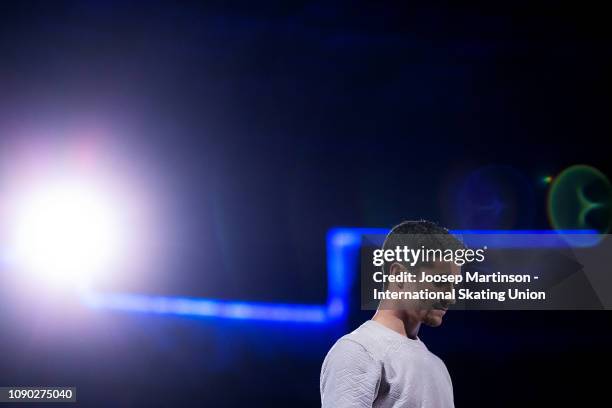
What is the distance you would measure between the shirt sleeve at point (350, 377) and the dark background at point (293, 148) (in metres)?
2.07

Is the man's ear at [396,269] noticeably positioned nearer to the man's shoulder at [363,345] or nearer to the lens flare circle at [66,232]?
the man's shoulder at [363,345]

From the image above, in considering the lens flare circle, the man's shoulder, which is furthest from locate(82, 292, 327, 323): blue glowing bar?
the man's shoulder

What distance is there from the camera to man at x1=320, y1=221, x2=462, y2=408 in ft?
4.16

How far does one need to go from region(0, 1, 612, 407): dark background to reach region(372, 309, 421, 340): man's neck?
193 centimetres

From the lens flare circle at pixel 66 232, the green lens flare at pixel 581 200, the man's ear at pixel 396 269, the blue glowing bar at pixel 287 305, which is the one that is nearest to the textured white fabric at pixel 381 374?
the man's ear at pixel 396 269

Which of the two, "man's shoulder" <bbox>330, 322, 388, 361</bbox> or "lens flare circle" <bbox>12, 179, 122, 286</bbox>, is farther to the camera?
"lens flare circle" <bbox>12, 179, 122, 286</bbox>

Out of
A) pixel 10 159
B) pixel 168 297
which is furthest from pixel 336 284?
pixel 10 159

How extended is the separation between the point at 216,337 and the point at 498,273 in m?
1.47

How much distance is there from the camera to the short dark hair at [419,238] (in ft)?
4.85

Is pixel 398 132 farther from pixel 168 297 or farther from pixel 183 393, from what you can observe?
pixel 183 393

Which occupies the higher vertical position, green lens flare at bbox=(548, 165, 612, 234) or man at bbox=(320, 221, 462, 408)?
green lens flare at bbox=(548, 165, 612, 234)

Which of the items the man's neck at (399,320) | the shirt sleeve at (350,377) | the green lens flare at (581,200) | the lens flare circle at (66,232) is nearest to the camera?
the shirt sleeve at (350,377)

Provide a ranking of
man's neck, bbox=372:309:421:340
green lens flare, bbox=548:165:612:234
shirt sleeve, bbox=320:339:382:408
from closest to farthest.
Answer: shirt sleeve, bbox=320:339:382:408
man's neck, bbox=372:309:421:340
green lens flare, bbox=548:165:612:234

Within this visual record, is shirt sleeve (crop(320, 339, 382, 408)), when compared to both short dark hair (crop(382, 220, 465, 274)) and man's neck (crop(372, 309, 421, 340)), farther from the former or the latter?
short dark hair (crop(382, 220, 465, 274))
